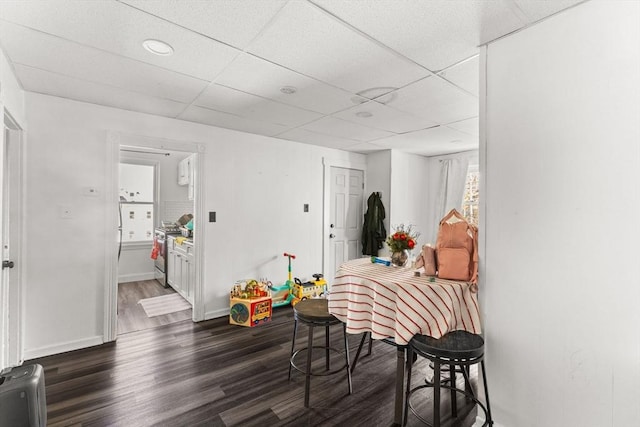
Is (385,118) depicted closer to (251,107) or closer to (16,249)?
(251,107)

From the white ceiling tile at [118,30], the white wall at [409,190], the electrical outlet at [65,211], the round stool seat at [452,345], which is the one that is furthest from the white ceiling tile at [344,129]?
the electrical outlet at [65,211]

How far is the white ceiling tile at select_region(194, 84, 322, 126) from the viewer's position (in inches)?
101

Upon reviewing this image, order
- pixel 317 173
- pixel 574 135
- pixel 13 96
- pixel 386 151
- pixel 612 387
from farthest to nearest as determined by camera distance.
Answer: pixel 386 151
pixel 317 173
pixel 13 96
pixel 574 135
pixel 612 387

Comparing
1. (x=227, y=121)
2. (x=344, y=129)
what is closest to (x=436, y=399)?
(x=344, y=129)

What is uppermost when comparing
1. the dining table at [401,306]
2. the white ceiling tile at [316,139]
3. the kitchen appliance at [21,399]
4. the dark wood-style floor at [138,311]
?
the white ceiling tile at [316,139]

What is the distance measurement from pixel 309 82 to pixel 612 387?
2.49 m

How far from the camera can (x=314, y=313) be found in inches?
80.9

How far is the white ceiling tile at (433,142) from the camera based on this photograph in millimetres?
3729

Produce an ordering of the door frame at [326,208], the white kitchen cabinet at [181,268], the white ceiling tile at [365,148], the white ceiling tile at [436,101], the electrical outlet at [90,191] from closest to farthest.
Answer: the white ceiling tile at [436,101] < the electrical outlet at [90,191] < the white kitchen cabinet at [181,268] < the white ceiling tile at [365,148] < the door frame at [326,208]

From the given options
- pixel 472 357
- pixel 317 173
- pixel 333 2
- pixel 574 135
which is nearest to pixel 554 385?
pixel 472 357

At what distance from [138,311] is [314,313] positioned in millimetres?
2891

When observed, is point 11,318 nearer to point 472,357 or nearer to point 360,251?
point 472,357

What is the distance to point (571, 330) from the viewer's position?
4.79 ft

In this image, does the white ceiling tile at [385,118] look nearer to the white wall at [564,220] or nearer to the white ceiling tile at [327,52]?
the white ceiling tile at [327,52]
